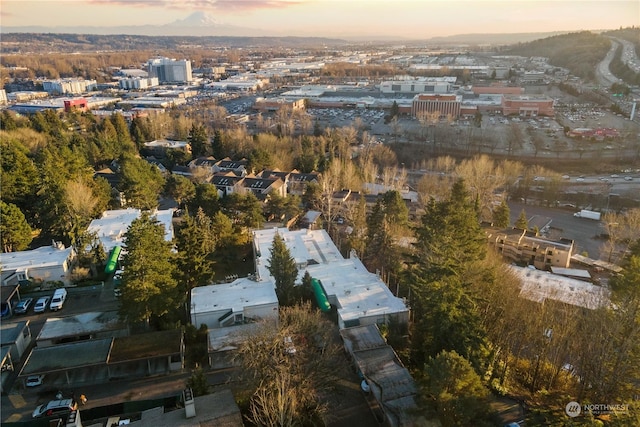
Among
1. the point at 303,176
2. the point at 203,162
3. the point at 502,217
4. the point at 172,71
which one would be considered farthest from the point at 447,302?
Result: the point at 172,71

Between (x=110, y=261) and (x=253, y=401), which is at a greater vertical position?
(x=253, y=401)

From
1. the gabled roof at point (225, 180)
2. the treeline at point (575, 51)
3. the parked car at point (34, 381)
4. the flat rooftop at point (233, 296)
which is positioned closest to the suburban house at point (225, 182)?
the gabled roof at point (225, 180)

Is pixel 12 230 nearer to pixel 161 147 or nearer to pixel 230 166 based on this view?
pixel 230 166

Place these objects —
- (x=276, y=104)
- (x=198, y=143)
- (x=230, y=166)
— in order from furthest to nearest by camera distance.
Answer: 1. (x=276, y=104)
2. (x=198, y=143)
3. (x=230, y=166)

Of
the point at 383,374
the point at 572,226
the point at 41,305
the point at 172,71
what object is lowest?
the point at 572,226

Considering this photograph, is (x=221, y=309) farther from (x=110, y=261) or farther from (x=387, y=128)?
(x=387, y=128)

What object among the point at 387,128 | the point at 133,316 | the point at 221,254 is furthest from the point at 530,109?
the point at 133,316
